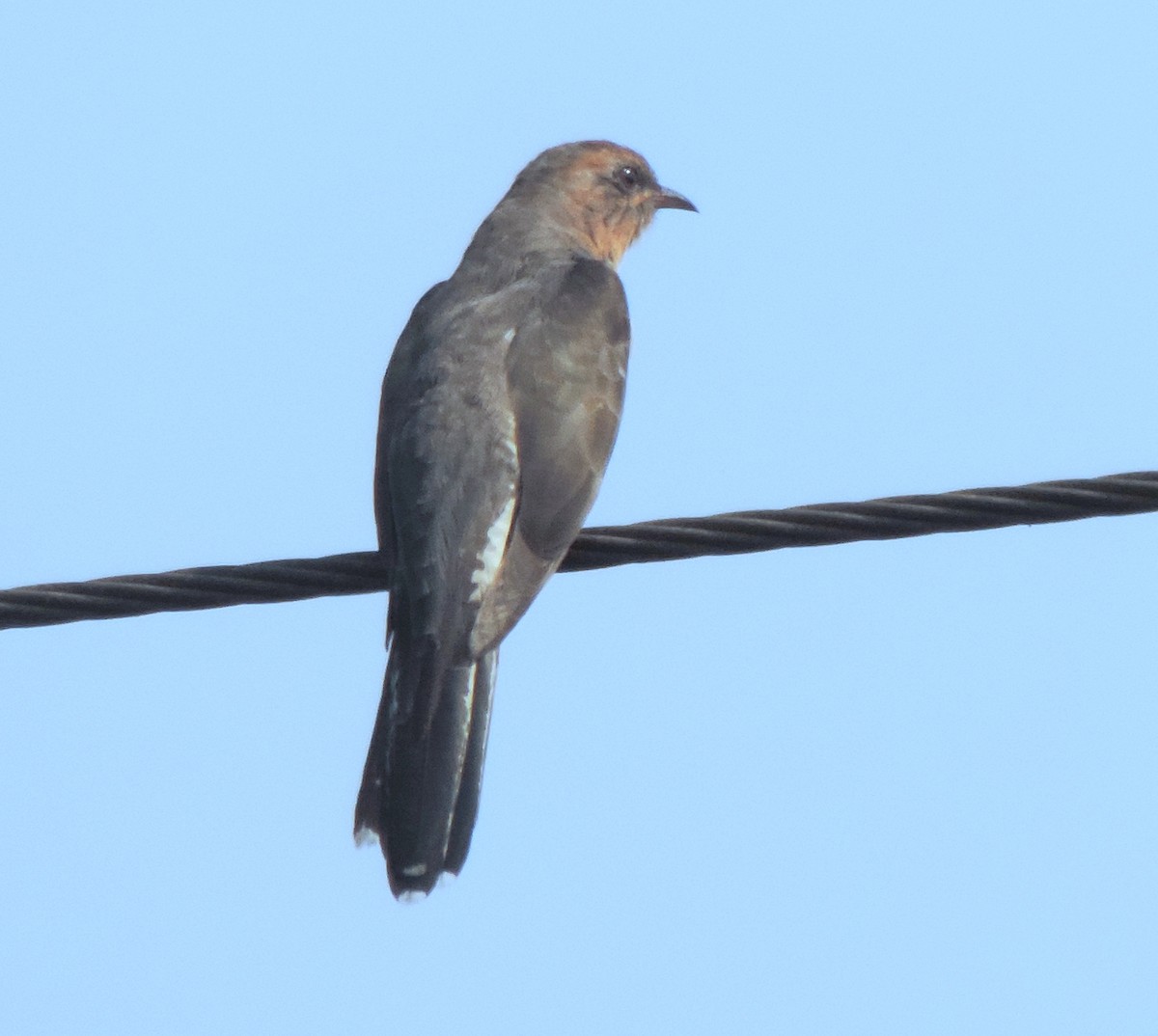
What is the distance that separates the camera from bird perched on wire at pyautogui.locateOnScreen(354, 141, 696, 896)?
612 cm

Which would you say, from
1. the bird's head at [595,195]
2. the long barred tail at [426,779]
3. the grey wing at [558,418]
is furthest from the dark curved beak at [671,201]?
the long barred tail at [426,779]

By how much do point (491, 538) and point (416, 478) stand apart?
347 mm

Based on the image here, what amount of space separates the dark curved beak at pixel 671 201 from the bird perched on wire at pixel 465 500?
205 cm

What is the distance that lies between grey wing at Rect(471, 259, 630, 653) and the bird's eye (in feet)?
5.85

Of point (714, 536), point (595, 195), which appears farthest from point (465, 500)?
point (595, 195)

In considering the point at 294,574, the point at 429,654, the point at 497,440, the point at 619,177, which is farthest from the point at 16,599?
the point at 619,177

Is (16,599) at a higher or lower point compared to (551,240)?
lower

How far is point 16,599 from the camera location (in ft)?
16.9

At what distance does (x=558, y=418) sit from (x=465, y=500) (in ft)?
1.61

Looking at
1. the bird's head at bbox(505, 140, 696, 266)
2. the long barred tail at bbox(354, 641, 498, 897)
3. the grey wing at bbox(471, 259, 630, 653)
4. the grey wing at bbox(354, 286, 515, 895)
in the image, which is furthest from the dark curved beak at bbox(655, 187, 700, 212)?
the long barred tail at bbox(354, 641, 498, 897)

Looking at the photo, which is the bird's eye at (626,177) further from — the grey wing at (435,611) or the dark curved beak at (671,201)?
the grey wing at (435,611)

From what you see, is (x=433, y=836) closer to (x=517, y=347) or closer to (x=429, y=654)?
(x=429, y=654)

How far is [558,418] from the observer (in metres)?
6.71

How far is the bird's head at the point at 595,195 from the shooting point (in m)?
8.98
